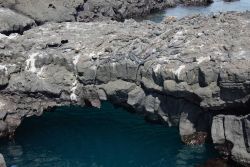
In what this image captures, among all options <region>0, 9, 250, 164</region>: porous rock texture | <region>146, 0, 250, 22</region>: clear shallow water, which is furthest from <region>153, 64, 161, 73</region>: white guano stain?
<region>146, 0, 250, 22</region>: clear shallow water

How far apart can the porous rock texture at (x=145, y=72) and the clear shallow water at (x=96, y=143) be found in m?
1.28

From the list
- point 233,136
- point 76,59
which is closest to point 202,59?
point 233,136

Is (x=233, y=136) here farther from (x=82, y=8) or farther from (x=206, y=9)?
(x=206, y=9)

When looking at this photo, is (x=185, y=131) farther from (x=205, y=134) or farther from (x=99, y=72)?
(x=99, y=72)

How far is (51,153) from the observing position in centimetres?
2436

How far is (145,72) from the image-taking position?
73.6 feet

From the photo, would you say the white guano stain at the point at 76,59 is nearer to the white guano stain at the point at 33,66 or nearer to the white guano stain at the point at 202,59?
the white guano stain at the point at 33,66

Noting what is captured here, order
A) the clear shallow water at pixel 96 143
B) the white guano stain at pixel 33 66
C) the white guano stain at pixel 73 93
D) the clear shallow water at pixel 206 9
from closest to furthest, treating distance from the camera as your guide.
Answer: the clear shallow water at pixel 96 143 < the white guano stain at pixel 73 93 < the white guano stain at pixel 33 66 < the clear shallow water at pixel 206 9

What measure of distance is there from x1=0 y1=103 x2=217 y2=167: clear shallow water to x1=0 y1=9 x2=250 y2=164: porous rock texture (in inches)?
50.4

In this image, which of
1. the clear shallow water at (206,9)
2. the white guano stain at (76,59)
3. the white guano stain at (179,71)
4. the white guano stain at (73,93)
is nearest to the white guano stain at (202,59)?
the white guano stain at (179,71)

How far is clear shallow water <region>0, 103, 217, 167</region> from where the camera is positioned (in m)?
23.1

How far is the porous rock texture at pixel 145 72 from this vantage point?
67.5 ft

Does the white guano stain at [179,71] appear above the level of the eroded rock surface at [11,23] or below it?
below

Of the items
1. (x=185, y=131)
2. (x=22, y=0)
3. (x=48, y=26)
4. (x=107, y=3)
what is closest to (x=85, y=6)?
(x=107, y=3)
